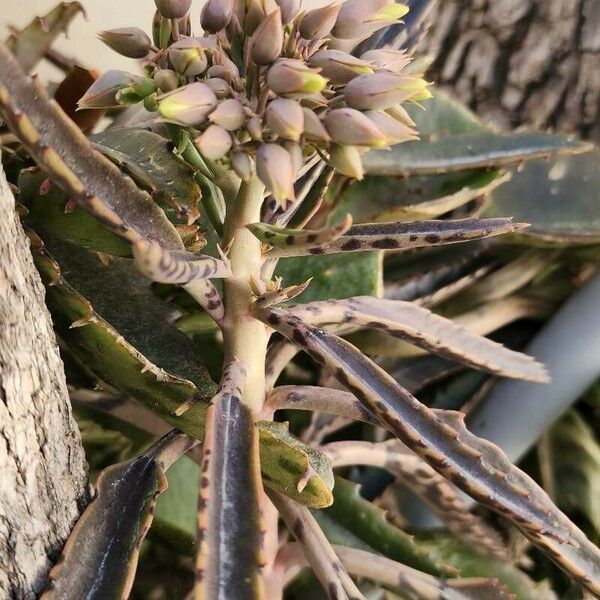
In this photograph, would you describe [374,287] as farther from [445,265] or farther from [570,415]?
[570,415]

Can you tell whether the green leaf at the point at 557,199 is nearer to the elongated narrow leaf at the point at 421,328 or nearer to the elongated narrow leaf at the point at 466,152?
the elongated narrow leaf at the point at 466,152

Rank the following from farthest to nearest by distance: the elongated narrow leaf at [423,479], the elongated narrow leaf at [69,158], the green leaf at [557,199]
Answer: the green leaf at [557,199] < the elongated narrow leaf at [423,479] < the elongated narrow leaf at [69,158]

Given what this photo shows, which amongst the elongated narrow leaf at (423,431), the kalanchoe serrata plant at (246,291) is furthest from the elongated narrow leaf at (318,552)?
the elongated narrow leaf at (423,431)

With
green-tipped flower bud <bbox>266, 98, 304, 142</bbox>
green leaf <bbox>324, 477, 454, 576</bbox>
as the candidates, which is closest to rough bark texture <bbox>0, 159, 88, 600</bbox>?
green-tipped flower bud <bbox>266, 98, 304, 142</bbox>

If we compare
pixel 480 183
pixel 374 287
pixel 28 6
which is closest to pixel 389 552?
pixel 374 287

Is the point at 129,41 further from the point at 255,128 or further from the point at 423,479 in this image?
the point at 423,479

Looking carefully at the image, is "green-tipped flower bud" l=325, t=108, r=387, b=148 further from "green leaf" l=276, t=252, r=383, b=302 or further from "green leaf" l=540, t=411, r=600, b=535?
"green leaf" l=540, t=411, r=600, b=535

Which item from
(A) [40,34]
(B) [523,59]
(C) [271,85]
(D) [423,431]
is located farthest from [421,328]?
(B) [523,59]
